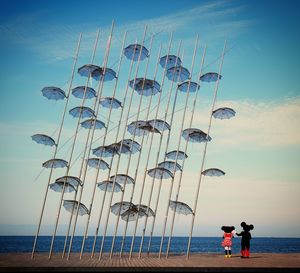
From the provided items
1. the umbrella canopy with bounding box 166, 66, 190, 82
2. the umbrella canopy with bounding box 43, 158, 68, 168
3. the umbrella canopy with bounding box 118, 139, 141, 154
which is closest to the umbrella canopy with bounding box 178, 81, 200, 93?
the umbrella canopy with bounding box 166, 66, 190, 82

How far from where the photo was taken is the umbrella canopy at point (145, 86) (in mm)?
19703

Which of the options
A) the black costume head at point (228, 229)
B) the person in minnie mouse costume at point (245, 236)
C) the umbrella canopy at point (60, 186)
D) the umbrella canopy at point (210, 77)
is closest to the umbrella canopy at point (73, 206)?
the umbrella canopy at point (60, 186)

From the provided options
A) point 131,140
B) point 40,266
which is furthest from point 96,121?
point 40,266

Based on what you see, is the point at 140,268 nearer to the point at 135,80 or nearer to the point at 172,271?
the point at 172,271

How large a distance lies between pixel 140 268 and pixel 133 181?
5951mm

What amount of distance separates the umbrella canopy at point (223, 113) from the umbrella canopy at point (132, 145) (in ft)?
15.4

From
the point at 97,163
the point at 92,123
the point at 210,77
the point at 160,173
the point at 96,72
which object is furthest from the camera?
the point at 210,77

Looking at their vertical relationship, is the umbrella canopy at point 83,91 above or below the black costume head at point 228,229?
above

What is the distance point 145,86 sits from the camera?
1989 centimetres

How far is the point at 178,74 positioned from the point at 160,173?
6.11 meters

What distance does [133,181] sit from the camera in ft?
62.0

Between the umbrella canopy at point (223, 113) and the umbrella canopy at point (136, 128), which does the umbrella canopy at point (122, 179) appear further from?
the umbrella canopy at point (223, 113)

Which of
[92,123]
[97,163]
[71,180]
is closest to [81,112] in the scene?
[92,123]

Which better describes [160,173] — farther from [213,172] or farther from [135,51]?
[135,51]
